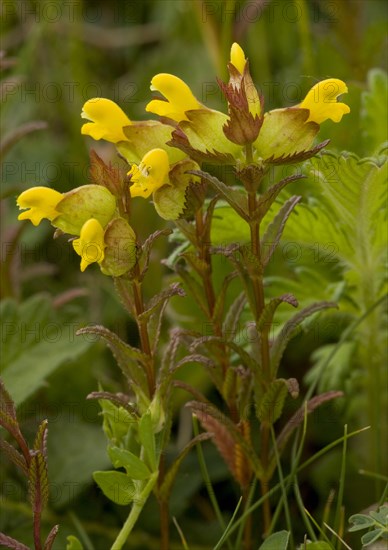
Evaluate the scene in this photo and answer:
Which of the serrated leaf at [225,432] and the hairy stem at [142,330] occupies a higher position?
the hairy stem at [142,330]

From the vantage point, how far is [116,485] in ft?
3.02

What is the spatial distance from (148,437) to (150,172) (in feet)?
0.91

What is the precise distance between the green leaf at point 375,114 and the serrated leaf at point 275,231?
12.2 inches

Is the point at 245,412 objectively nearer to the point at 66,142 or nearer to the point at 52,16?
the point at 66,142

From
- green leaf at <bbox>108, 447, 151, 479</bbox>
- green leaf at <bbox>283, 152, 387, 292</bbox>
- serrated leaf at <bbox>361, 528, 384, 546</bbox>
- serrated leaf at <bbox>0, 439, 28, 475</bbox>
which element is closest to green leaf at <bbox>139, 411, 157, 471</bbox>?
green leaf at <bbox>108, 447, 151, 479</bbox>

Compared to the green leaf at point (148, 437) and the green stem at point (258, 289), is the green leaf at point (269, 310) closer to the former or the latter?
the green stem at point (258, 289)

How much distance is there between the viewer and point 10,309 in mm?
1320

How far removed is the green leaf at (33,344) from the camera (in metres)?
1.25

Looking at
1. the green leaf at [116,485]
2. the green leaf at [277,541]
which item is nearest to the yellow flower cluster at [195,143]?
the green leaf at [116,485]

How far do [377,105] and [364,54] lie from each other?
739 mm

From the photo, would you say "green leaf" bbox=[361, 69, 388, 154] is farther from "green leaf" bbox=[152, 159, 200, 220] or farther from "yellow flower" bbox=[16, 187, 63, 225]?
"yellow flower" bbox=[16, 187, 63, 225]

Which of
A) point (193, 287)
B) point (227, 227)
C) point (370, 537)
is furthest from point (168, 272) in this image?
point (370, 537)

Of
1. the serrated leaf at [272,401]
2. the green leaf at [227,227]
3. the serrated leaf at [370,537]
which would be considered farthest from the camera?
the green leaf at [227,227]

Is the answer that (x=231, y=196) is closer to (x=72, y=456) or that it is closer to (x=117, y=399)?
(x=117, y=399)
